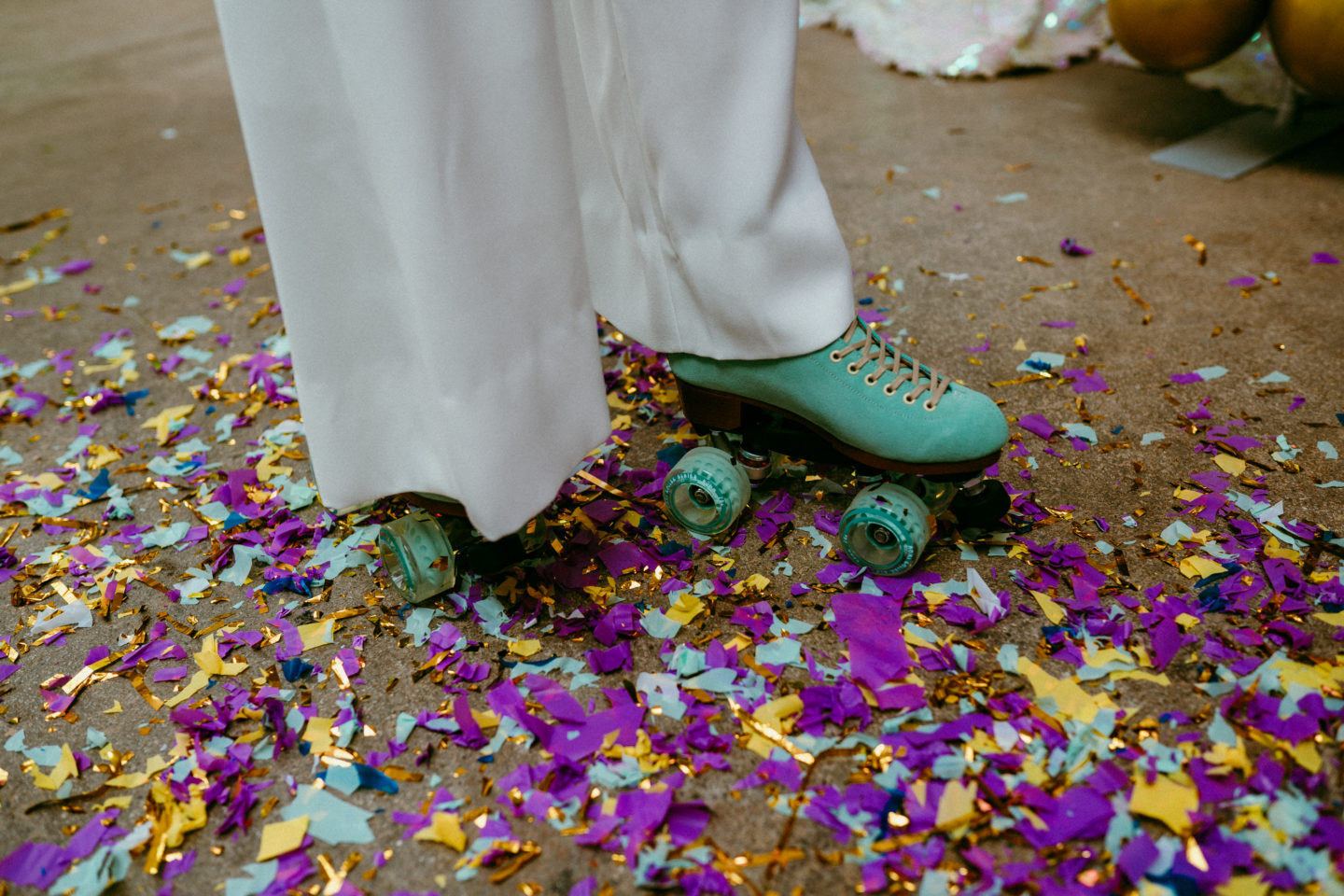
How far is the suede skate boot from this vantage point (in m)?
0.83

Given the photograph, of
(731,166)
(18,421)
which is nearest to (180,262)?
(18,421)

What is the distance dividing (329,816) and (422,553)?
0.24 metres

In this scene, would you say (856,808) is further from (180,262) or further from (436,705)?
(180,262)

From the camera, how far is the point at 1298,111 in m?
1.71

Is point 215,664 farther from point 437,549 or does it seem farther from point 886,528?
point 886,528

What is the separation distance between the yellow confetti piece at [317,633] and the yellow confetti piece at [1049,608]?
2.12 feet

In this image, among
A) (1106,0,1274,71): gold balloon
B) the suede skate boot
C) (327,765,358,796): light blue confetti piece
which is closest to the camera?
(327,765,358,796): light blue confetti piece

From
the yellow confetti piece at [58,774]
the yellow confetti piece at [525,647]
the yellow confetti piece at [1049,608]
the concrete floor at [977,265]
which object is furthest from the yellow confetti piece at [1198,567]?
the yellow confetti piece at [58,774]

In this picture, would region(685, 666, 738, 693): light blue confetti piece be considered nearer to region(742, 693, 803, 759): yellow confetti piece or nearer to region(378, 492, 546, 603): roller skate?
region(742, 693, 803, 759): yellow confetti piece

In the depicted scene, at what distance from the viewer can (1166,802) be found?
2.15 ft

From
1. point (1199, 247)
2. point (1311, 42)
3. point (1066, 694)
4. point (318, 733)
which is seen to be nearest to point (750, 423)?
point (1066, 694)

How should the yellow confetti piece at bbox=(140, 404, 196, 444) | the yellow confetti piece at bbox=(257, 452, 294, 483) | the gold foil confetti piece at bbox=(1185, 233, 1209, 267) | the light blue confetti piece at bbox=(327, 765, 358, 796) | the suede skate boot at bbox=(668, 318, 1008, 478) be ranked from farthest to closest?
the gold foil confetti piece at bbox=(1185, 233, 1209, 267)
the yellow confetti piece at bbox=(140, 404, 196, 444)
the yellow confetti piece at bbox=(257, 452, 294, 483)
the suede skate boot at bbox=(668, 318, 1008, 478)
the light blue confetti piece at bbox=(327, 765, 358, 796)

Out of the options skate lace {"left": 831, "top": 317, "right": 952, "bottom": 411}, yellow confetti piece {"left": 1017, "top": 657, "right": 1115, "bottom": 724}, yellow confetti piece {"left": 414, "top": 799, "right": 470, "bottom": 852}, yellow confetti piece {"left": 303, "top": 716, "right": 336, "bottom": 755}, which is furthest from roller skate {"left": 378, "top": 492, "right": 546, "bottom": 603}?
yellow confetti piece {"left": 1017, "top": 657, "right": 1115, "bottom": 724}

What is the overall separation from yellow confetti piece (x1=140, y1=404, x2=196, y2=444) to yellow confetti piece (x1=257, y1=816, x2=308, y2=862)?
668mm
